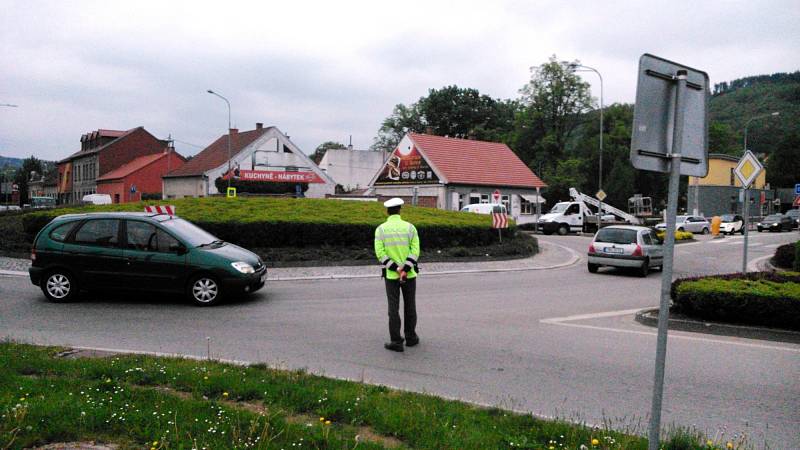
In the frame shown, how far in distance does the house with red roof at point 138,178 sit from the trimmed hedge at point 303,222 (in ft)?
157

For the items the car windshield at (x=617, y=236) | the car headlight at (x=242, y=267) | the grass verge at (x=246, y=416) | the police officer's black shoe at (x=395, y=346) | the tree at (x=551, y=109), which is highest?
the tree at (x=551, y=109)

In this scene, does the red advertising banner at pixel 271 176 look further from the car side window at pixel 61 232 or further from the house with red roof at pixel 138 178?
the house with red roof at pixel 138 178

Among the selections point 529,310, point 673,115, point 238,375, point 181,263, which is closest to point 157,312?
point 181,263

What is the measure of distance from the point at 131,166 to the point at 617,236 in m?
64.4

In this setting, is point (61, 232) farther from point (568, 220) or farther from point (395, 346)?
point (568, 220)

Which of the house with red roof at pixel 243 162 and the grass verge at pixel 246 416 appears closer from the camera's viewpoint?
the grass verge at pixel 246 416

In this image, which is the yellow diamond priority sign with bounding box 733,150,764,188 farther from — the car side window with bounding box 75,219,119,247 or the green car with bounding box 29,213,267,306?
the car side window with bounding box 75,219,119,247

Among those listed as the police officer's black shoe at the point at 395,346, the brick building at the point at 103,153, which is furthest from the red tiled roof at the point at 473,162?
the brick building at the point at 103,153

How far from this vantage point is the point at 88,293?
37.9ft

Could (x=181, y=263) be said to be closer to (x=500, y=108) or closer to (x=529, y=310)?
(x=529, y=310)

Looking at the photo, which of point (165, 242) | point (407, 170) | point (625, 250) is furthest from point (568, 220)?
point (165, 242)

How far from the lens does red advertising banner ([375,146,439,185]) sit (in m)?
43.9

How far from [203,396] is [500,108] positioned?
81286mm

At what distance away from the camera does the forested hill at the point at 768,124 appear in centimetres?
8575
